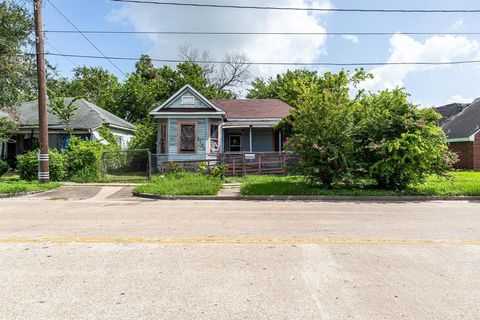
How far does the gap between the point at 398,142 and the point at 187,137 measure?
13.2m

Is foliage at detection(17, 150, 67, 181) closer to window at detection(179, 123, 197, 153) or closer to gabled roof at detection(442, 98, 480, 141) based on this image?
window at detection(179, 123, 197, 153)

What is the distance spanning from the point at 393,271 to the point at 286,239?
2.28m

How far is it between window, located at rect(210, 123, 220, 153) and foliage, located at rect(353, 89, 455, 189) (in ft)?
35.0

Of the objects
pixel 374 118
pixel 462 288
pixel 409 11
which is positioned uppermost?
pixel 409 11

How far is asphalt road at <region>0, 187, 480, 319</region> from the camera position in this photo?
4023 millimetres

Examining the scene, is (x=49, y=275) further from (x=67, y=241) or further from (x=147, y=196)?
(x=147, y=196)

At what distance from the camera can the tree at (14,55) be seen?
778 inches

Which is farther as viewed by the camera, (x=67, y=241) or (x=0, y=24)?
(x=0, y=24)

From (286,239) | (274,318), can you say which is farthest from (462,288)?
(286,239)

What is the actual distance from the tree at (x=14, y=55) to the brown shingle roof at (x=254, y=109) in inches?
502

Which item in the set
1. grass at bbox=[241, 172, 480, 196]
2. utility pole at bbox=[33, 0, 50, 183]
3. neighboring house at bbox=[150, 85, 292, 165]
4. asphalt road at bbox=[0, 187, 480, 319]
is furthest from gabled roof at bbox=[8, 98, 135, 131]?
asphalt road at bbox=[0, 187, 480, 319]

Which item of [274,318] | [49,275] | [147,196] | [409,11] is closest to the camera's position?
[274,318]

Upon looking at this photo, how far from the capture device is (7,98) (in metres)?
20.6

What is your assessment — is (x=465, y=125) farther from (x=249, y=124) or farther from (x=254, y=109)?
(x=249, y=124)
